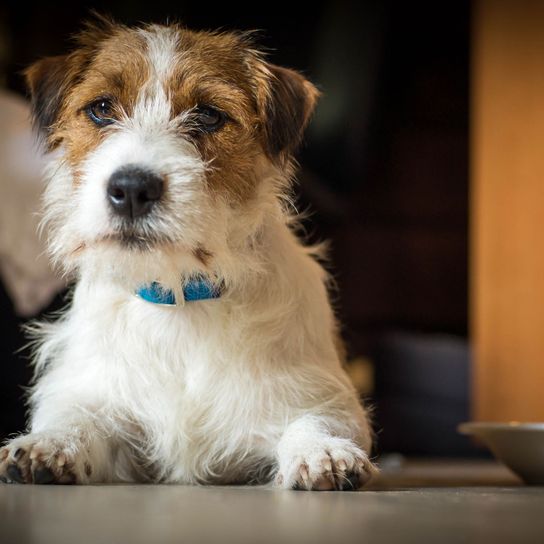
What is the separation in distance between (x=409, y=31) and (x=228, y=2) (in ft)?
3.88

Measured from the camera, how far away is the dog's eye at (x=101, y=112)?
185 cm

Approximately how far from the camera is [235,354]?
5.89 ft

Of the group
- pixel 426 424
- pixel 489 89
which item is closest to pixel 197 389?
pixel 426 424

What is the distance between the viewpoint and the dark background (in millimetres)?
5367

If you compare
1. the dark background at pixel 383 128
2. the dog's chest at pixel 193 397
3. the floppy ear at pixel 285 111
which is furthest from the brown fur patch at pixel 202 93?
the dark background at pixel 383 128

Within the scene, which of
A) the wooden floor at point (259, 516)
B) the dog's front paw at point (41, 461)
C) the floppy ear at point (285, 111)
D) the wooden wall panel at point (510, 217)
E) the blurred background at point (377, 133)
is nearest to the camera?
the wooden floor at point (259, 516)

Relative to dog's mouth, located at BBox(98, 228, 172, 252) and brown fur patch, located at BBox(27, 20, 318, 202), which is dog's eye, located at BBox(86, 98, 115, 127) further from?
dog's mouth, located at BBox(98, 228, 172, 252)

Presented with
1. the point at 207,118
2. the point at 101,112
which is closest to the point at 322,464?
Answer: the point at 207,118

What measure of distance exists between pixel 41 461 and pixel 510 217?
12.8 ft

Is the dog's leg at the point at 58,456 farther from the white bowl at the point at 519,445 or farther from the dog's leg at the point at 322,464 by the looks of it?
the white bowl at the point at 519,445

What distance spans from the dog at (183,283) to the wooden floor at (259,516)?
0.75ft

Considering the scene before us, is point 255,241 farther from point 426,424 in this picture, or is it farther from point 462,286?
point 462,286

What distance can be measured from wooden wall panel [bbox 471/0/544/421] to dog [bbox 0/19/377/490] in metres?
3.21

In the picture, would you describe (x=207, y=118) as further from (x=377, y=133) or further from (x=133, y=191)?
(x=377, y=133)
